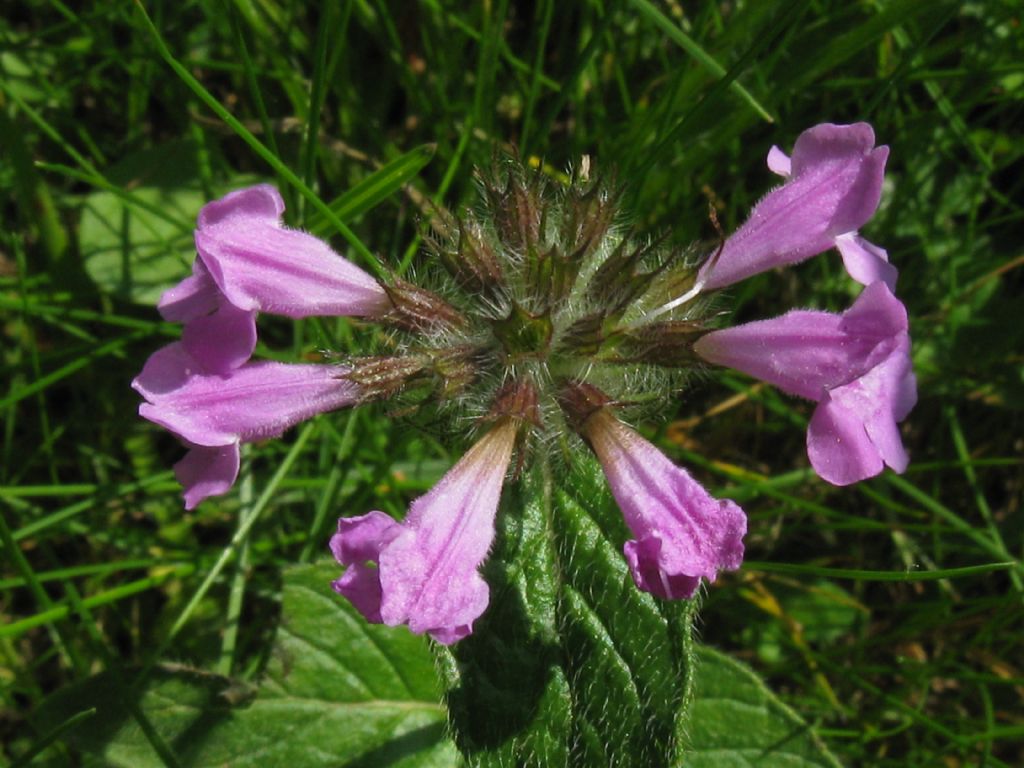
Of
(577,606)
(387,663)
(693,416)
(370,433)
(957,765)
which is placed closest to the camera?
(577,606)

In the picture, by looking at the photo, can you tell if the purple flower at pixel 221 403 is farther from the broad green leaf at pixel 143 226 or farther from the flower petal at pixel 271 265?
the broad green leaf at pixel 143 226

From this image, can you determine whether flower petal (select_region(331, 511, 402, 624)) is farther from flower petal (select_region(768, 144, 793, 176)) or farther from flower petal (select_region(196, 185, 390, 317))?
flower petal (select_region(768, 144, 793, 176))

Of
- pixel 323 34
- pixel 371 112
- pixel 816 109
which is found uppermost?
pixel 323 34

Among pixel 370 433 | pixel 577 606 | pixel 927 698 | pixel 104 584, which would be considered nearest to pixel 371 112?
pixel 370 433

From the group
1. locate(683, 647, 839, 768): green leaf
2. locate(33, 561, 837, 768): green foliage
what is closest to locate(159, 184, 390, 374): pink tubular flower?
locate(33, 561, 837, 768): green foliage

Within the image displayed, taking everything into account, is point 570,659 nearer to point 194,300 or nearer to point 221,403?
point 221,403

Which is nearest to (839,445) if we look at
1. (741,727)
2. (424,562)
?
(424,562)

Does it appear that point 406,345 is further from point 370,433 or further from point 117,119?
point 117,119
